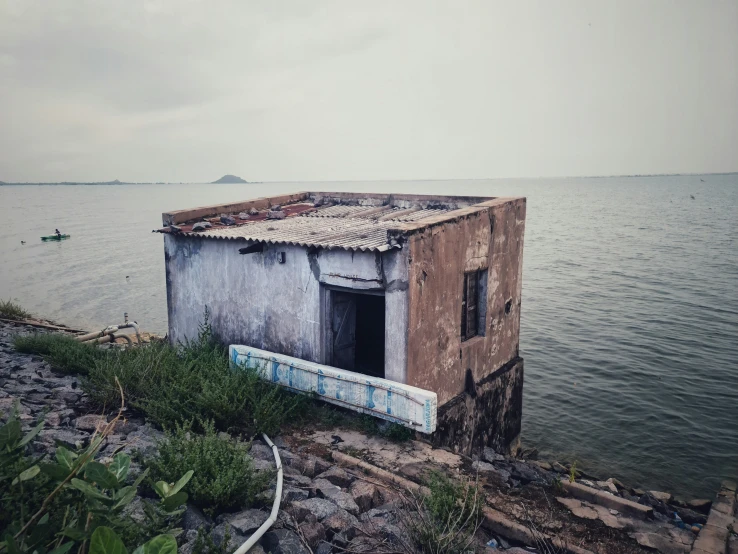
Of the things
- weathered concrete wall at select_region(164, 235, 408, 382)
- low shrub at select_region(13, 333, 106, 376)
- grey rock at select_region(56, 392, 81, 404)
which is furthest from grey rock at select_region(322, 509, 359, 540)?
low shrub at select_region(13, 333, 106, 376)

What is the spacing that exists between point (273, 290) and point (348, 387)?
2.27 meters

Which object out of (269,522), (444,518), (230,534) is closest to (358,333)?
(444,518)

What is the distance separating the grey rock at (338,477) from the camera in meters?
5.92

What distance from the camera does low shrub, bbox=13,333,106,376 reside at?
850 centimetres

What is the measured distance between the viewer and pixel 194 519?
4.53 meters

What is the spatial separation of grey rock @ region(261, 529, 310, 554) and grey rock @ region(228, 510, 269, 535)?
133mm

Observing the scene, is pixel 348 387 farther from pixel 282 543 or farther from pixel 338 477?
pixel 282 543

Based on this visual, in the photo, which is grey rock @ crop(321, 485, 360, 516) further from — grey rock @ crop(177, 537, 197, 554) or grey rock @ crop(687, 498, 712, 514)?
grey rock @ crop(687, 498, 712, 514)

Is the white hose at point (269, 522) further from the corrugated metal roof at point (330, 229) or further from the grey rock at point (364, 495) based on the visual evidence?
the corrugated metal roof at point (330, 229)

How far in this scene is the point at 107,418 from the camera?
675cm

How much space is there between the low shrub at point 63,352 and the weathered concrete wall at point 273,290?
1888mm

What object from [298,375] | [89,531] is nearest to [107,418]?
[298,375]

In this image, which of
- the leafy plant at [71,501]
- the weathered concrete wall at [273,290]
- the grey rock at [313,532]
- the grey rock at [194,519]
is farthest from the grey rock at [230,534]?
the weathered concrete wall at [273,290]

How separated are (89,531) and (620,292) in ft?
93.5
